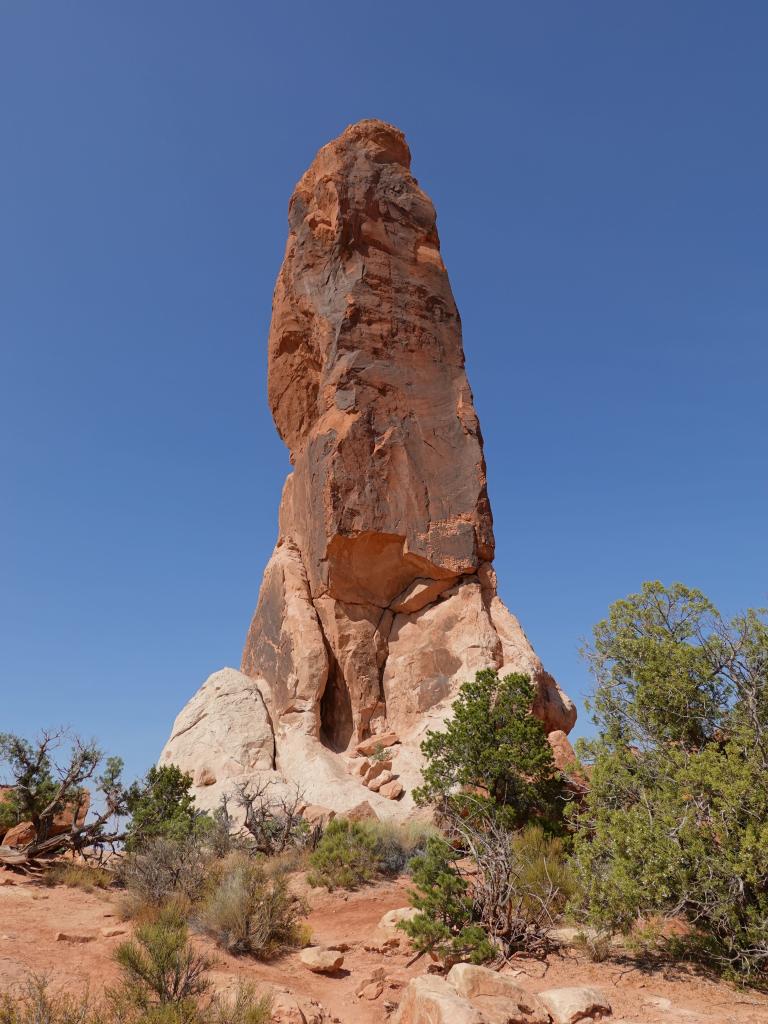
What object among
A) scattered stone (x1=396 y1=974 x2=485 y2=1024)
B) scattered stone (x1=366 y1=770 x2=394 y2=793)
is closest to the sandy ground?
scattered stone (x1=396 y1=974 x2=485 y2=1024)

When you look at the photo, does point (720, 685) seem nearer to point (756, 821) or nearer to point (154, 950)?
point (756, 821)

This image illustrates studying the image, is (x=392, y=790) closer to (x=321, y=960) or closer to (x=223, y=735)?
(x=223, y=735)

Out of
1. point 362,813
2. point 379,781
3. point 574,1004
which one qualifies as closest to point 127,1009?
point 574,1004

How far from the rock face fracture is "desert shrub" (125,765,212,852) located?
188cm

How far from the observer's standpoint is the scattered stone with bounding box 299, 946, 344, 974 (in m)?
7.87

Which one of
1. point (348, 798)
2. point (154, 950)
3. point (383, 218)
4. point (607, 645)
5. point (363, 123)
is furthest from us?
point (363, 123)

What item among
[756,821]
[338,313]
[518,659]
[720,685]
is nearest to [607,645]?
[720,685]

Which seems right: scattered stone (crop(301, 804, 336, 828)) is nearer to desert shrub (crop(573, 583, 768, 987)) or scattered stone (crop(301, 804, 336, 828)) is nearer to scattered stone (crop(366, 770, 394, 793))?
scattered stone (crop(366, 770, 394, 793))

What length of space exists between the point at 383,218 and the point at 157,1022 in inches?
980

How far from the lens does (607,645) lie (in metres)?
9.84

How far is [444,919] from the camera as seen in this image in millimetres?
8055

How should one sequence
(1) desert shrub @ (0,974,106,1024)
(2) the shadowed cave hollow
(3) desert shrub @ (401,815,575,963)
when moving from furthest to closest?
(2) the shadowed cave hollow, (3) desert shrub @ (401,815,575,963), (1) desert shrub @ (0,974,106,1024)

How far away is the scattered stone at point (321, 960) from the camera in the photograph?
7867mm

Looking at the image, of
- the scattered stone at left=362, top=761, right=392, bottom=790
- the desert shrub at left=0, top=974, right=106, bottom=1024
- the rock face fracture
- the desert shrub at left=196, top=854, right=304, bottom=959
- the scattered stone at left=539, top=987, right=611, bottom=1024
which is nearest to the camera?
the desert shrub at left=0, top=974, right=106, bottom=1024
